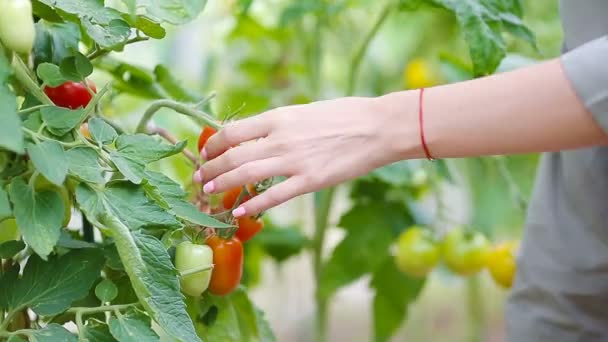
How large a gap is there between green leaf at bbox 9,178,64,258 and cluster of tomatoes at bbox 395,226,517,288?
2.18 ft

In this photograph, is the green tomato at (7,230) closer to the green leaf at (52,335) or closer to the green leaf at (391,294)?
the green leaf at (52,335)

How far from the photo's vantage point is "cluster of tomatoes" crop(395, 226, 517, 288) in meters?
1.11

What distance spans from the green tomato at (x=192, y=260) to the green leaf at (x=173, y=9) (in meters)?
0.17

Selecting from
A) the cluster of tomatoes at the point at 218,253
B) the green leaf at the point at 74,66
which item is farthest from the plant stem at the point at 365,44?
the green leaf at the point at 74,66

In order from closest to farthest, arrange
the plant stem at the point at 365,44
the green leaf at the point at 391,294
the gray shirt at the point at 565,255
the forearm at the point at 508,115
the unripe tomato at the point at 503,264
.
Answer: the forearm at the point at 508,115
the gray shirt at the point at 565,255
the plant stem at the point at 365,44
the unripe tomato at the point at 503,264
the green leaf at the point at 391,294

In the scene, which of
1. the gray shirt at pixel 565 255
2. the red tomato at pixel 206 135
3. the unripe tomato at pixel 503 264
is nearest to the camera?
the red tomato at pixel 206 135

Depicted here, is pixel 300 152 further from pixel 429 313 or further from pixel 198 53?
pixel 198 53

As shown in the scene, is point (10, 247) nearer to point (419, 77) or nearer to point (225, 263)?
point (225, 263)

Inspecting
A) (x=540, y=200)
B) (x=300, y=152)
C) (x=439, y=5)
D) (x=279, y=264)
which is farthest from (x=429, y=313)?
(x=300, y=152)

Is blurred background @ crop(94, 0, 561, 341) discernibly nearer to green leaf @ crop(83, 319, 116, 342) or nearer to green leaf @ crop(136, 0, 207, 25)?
green leaf @ crop(136, 0, 207, 25)

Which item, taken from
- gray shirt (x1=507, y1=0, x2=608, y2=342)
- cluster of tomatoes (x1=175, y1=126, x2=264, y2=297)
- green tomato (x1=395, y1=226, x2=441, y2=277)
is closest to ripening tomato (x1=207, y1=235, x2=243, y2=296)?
cluster of tomatoes (x1=175, y1=126, x2=264, y2=297)

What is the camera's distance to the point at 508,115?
1.84 feet

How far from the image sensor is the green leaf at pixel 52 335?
537mm

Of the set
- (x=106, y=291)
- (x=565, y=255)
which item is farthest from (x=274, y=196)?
(x=565, y=255)
